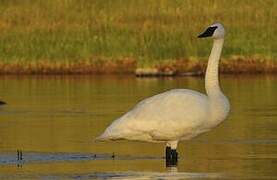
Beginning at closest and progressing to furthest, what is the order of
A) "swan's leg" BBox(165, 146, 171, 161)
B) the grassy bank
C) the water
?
the water → "swan's leg" BBox(165, 146, 171, 161) → the grassy bank

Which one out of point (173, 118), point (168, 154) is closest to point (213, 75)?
point (173, 118)

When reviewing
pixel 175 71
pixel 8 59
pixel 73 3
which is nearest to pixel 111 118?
pixel 175 71

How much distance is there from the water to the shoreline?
12320mm

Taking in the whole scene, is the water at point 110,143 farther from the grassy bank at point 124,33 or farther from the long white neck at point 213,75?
the grassy bank at point 124,33

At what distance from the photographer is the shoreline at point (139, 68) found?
2037 inches

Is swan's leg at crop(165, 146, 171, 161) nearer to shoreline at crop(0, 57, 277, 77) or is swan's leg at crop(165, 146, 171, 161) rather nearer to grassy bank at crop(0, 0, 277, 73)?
shoreline at crop(0, 57, 277, 77)

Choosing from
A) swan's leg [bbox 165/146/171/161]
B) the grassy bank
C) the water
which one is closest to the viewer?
the water

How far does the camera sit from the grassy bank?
5566 cm

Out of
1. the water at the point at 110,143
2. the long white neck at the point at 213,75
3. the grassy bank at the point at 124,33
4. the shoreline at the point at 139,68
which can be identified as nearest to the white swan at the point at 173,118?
the long white neck at the point at 213,75

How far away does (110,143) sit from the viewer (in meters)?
21.8

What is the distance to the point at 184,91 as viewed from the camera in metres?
19.0

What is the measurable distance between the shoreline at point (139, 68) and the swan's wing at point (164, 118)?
31453mm

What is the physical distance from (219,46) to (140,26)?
4127 centimetres

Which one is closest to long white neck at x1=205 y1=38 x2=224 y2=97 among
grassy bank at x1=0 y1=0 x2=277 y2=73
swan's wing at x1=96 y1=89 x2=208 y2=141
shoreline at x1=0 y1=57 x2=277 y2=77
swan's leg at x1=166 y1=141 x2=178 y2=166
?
swan's wing at x1=96 y1=89 x2=208 y2=141
